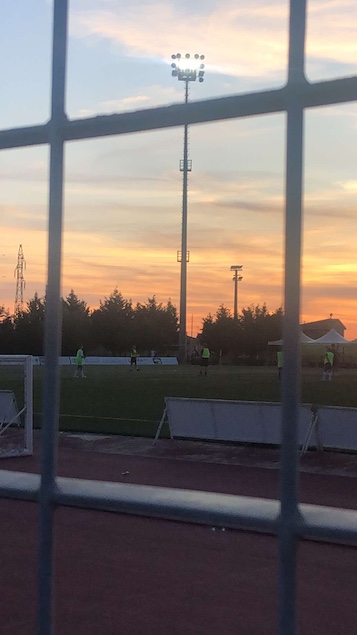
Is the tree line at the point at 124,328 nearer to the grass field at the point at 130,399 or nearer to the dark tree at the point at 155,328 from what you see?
the dark tree at the point at 155,328

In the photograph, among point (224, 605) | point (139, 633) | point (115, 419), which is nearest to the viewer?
point (139, 633)

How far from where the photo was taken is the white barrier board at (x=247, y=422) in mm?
13609

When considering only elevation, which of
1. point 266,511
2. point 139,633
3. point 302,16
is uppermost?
point 302,16

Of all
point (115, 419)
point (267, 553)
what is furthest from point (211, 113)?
point (115, 419)

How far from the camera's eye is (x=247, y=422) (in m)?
14.5

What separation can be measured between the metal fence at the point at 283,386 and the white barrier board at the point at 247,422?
10871 mm

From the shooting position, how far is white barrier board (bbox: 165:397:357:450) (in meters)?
13.6

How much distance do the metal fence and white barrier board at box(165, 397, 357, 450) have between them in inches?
428

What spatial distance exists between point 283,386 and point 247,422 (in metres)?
12.6

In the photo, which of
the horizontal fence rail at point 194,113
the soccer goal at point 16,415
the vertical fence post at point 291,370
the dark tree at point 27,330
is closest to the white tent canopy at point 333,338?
the dark tree at point 27,330

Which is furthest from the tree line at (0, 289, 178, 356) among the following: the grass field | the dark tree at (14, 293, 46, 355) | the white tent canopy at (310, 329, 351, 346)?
the dark tree at (14, 293, 46, 355)

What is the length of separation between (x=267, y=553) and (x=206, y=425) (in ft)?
24.4

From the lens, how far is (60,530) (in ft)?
27.7

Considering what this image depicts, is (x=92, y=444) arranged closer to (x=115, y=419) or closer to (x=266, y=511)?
(x=115, y=419)
